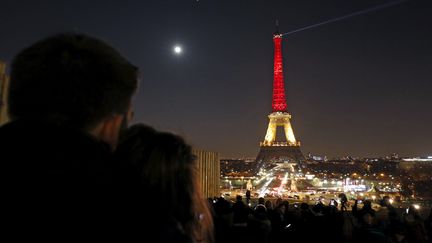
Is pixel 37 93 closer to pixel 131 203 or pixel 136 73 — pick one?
pixel 136 73

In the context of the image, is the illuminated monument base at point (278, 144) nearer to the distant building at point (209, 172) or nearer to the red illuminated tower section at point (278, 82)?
the red illuminated tower section at point (278, 82)

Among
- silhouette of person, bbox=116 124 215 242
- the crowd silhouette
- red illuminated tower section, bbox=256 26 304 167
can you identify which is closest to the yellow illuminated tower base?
red illuminated tower section, bbox=256 26 304 167

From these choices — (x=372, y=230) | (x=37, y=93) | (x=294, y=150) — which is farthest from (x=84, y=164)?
(x=294, y=150)

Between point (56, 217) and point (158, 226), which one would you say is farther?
point (158, 226)

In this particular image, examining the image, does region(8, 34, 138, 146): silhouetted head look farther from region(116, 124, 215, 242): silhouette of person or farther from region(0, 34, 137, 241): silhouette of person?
region(116, 124, 215, 242): silhouette of person

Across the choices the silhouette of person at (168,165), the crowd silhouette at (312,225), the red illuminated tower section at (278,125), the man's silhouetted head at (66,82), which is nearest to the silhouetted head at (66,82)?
the man's silhouetted head at (66,82)

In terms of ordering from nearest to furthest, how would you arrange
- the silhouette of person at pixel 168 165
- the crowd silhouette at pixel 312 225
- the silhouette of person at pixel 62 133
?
the silhouette of person at pixel 62 133, the silhouette of person at pixel 168 165, the crowd silhouette at pixel 312 225
